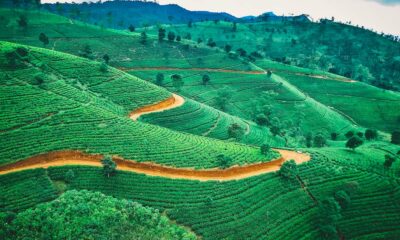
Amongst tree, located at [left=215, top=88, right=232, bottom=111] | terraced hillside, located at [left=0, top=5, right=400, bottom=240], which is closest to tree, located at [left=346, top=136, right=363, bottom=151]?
terraced hillside, located at [left=0, top=5, right=400, bottom=240]

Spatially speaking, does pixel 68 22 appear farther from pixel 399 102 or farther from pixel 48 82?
pixel 399 102

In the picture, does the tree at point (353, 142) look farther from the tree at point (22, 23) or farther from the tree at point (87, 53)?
the tree at point (22, 23)

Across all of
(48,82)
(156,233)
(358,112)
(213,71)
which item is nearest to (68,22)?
(213,71)

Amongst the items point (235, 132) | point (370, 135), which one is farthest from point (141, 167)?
point (370, 135)

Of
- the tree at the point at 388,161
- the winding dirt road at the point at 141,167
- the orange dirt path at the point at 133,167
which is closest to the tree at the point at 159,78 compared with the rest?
the winding dirt road at the point at 141,167

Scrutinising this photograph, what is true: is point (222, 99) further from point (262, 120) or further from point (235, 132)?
point (235, 132)
